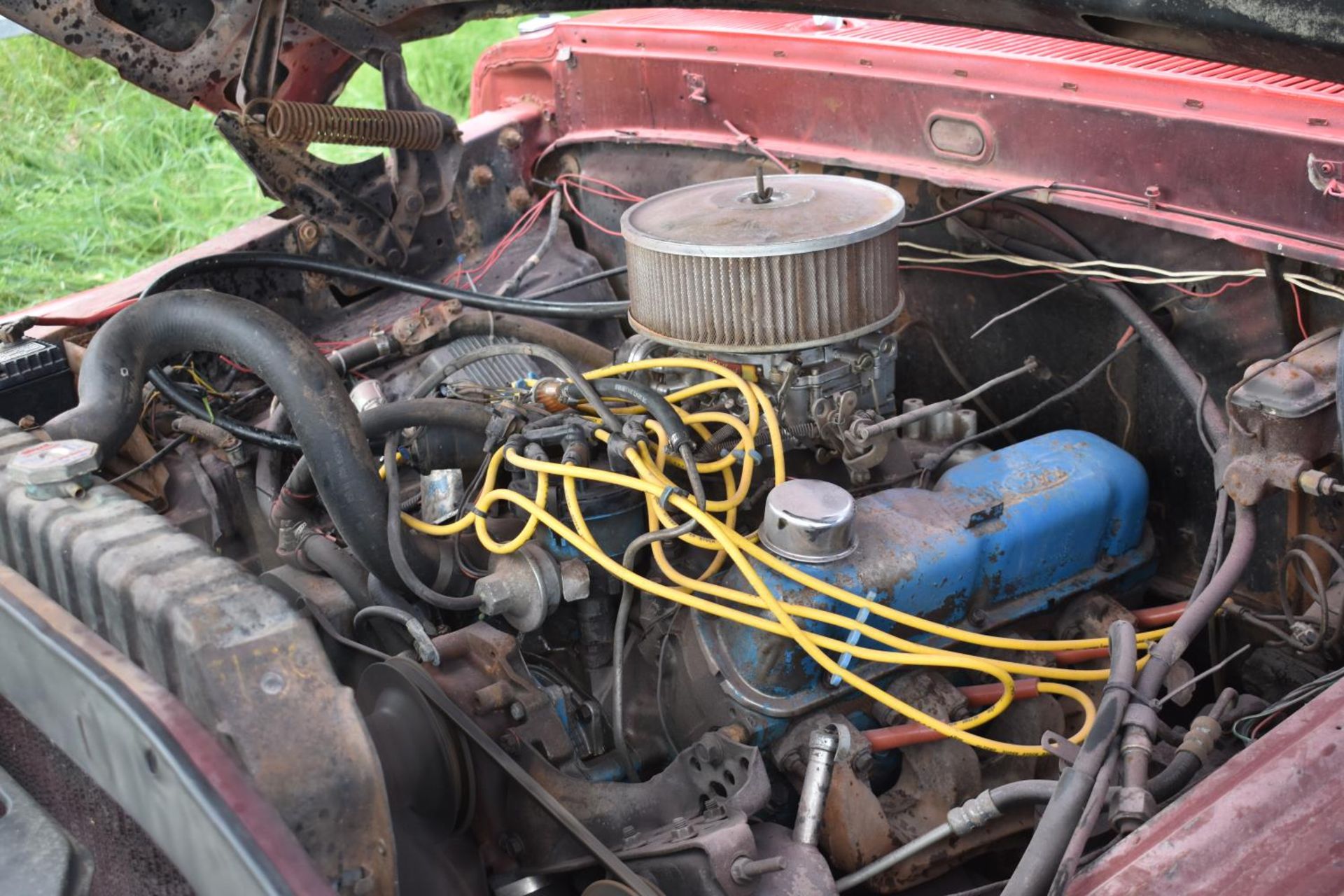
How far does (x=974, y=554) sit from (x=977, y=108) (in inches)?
31.9

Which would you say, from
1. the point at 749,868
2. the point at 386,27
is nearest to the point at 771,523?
the point at 749,868

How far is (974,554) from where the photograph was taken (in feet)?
6.62

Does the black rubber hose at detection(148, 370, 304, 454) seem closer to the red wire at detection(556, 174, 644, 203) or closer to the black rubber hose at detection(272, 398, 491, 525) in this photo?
the black rubber hose at detection(272, 398, 491, 525)

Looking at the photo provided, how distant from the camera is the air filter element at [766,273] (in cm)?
193

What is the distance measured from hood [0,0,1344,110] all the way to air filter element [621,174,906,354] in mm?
341

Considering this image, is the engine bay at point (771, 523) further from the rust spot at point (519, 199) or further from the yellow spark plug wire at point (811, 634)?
the rust spot at point (519, 199)

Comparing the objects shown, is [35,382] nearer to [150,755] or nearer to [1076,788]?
[150,755]

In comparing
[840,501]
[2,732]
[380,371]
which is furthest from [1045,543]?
[2,732]

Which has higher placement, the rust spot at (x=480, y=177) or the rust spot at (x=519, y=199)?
the rust spot at (x=480, y=177)

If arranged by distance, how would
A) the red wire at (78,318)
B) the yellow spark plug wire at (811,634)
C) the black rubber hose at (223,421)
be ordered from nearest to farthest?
the yellow spark plug wire at (811,634) → the black rubber hose at (223,421) → the red wire at (78,318)

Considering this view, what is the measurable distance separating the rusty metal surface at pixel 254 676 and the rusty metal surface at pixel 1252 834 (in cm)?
70

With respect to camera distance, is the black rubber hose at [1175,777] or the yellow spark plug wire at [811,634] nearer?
the black rubber hose at [1175,777]

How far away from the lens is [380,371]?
2.62 meters

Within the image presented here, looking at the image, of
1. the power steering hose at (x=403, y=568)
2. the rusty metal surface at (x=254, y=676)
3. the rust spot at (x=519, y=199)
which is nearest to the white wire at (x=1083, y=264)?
the rust spot at (x=519, y=199)
